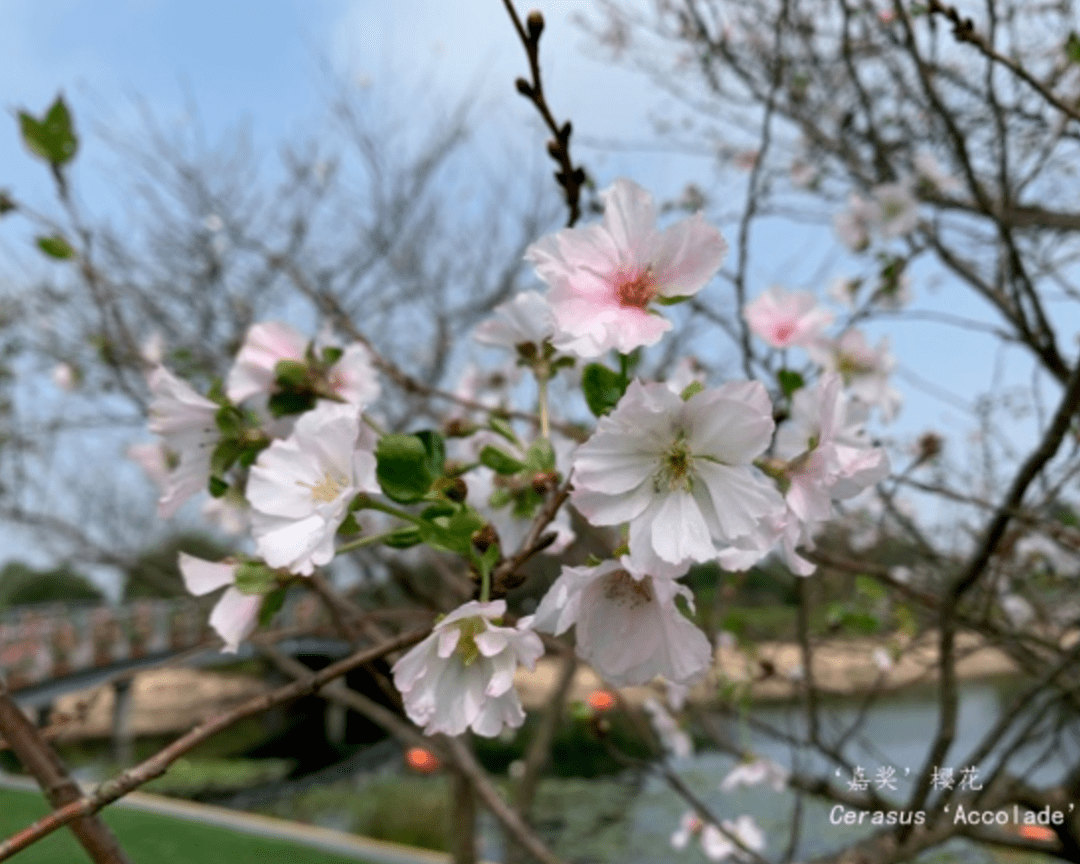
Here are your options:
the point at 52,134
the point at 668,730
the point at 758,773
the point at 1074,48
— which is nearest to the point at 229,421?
the point at 52,134

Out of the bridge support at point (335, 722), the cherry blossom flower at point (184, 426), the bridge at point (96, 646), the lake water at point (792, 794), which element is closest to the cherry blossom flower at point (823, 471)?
the cherry blossom flower at point (184, 426)

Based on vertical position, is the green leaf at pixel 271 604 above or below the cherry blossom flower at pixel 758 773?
above

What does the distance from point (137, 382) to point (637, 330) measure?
2.89 metres

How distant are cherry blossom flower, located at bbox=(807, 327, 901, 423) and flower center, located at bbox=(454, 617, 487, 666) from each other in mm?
730

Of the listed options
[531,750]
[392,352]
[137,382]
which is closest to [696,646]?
[531,750]

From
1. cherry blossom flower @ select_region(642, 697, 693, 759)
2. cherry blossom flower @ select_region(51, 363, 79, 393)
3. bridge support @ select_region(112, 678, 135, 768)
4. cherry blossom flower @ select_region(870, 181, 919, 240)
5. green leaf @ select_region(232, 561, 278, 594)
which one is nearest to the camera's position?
green leaf @ select_region(232, 561, 278, 594)

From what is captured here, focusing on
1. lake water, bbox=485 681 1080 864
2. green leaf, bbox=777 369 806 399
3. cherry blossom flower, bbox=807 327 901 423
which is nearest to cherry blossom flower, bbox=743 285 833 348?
cherry blossom flower, bbox=807 327 901 423

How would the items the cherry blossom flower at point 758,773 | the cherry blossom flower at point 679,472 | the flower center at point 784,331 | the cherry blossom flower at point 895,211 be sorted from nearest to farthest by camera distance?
the cherry blossom flower at point 679,472 < the flower center at point 784,331 < the cherry blossom flower at point 895,211 < the cherry blossom flower at point 758,773

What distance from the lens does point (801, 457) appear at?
45 cm

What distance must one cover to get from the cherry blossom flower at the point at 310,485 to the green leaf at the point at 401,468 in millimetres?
18

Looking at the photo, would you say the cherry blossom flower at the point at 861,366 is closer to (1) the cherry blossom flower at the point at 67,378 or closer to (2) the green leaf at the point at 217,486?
(2) the green leaf at the point at 217,486

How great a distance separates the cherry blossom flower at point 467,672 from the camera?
0.39 m

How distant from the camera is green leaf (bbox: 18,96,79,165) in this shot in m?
0.72

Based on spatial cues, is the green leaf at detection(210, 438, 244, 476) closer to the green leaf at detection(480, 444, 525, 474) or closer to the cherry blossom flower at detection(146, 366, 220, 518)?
the cherry blossom flower at detection(146, 366, 220, 518)
